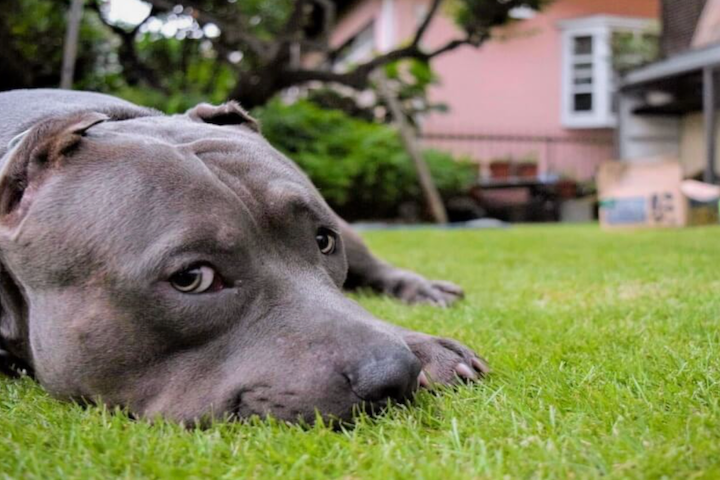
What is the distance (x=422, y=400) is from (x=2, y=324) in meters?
1.22

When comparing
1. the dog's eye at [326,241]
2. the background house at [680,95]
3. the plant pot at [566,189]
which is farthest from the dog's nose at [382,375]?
the plant pot at [566,189]

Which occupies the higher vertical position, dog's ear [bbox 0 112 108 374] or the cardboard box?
dog's ear [bbox 0 112 108 374]

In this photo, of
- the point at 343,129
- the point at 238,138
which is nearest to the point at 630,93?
the point at 343,129

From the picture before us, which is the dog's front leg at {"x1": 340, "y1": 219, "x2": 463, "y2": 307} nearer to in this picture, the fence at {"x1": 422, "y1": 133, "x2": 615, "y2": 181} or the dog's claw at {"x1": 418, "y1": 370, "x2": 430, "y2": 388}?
the dog's claw at {"x1": 418, "y1": 370, "x2": 430, "y2": 388}

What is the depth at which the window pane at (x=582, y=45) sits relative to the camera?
52.7 feet

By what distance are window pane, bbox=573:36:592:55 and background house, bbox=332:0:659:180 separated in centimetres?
2

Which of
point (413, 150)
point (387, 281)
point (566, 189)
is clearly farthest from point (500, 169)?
point (387, 281)

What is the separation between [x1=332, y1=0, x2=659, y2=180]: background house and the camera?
14.8m

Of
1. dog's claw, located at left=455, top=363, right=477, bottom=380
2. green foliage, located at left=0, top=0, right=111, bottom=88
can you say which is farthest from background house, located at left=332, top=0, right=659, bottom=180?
dog's claw, located at left=455, top=363, right=477, bottom=380

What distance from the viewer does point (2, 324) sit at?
2137mm

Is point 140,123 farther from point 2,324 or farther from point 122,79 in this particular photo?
point 122,79

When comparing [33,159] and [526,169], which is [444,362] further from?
[526,169]

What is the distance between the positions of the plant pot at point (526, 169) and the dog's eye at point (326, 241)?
12708mm

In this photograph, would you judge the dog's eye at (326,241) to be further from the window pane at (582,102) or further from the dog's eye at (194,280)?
the window pane at (582,102)
